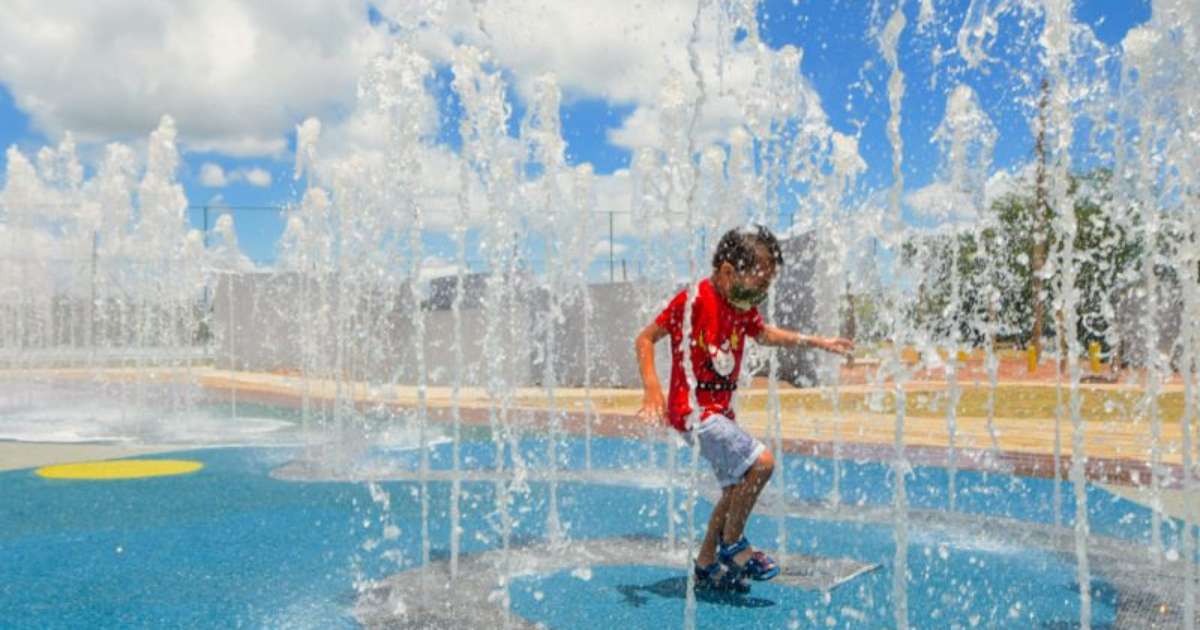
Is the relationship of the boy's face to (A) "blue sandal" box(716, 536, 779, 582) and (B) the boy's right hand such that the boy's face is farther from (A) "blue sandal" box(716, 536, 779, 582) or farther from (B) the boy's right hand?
(A) "blue sandal" box(716, 536, 779, 582)

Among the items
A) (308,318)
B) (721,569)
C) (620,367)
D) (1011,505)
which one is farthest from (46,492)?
(308,318)

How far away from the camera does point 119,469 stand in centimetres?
746

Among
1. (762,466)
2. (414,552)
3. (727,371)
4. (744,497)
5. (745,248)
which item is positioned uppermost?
(745,248)

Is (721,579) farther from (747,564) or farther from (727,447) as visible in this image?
(727,447)

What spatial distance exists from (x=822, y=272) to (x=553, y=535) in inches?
391

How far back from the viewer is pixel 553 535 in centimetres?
503

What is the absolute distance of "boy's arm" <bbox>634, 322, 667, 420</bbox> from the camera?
137 inches

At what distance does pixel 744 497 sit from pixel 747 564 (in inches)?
11.4

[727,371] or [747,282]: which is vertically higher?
[747,282]

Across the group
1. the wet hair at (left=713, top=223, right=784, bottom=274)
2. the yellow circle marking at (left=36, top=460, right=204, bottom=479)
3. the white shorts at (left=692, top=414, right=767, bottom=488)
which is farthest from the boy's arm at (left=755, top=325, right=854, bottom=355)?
the yellow circle marking at (left=36, top=460, right=204, bottom=479)

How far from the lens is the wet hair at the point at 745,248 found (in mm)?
3715

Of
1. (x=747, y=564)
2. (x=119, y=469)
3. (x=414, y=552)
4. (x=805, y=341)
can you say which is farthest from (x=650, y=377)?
(x=119, y=469)

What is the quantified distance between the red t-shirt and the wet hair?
149 millimetres

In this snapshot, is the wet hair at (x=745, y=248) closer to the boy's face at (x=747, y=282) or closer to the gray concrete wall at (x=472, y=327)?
the boy's face at (x=747, y=282)
